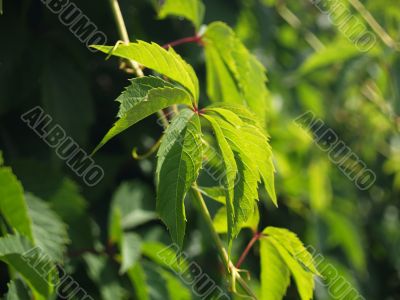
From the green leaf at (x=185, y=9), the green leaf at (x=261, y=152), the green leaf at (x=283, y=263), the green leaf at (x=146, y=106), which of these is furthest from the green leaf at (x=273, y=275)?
the green leaf at (x=185, y=9)

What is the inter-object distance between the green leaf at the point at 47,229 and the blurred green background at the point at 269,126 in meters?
0.07

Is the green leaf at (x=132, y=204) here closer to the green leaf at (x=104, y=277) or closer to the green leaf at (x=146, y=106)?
the green leaf at (x=104, y=277)

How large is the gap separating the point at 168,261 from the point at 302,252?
420 millimetres

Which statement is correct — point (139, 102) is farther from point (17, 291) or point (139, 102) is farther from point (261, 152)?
point (17, 291)

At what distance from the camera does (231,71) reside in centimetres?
104

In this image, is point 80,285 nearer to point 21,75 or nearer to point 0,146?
point 0,146

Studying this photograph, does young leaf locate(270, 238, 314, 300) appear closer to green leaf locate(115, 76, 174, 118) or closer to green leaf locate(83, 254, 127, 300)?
green leaf locate(115, 76, 174, 118)

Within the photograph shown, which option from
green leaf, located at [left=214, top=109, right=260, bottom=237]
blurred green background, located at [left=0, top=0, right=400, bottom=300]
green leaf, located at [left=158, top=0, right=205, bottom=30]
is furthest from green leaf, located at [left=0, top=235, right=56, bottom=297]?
green leaf, located at [left=158, top=0, right=205, bottom=30]

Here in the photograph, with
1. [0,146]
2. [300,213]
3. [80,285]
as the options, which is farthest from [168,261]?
[300,213]

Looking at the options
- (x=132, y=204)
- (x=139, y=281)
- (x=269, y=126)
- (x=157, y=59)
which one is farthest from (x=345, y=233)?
(x=157, y=59)

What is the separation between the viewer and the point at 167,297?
1.23 m

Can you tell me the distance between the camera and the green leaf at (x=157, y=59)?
73cm

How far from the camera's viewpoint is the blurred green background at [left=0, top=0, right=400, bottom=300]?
1216 millimetres

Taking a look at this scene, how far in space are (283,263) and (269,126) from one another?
106 centimetres
